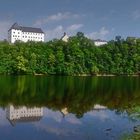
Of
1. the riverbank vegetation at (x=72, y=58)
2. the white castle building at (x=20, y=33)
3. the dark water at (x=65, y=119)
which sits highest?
the white castle building at (x=20, y=33)

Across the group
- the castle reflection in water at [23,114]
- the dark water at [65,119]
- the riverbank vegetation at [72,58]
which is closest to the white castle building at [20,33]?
the riverbank vegetation at [72,58]

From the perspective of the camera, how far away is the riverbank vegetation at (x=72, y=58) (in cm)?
10338

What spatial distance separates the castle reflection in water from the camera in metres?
25.6

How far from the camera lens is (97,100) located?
38938mm

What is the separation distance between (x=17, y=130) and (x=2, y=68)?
79.4 metres

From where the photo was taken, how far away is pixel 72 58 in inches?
4355

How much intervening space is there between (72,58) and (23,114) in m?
83.1

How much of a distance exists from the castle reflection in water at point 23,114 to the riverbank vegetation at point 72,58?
227ft

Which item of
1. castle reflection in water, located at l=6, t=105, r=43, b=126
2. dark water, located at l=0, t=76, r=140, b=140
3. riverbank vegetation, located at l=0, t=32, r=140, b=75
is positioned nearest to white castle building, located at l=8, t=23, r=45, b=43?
riverbank vegetation, located at l=0, t=32, r=140, b=75

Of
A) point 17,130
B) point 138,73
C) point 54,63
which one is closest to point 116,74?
point 138,73

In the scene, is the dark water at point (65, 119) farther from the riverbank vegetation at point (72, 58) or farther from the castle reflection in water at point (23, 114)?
the riverbank vegetation at point (72, 58)

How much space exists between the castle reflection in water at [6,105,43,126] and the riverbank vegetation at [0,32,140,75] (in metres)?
69.1

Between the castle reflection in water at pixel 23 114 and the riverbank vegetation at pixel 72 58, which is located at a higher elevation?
the riverbank vegetation at pixel 72 58

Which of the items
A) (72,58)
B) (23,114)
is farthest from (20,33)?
(23,114)
